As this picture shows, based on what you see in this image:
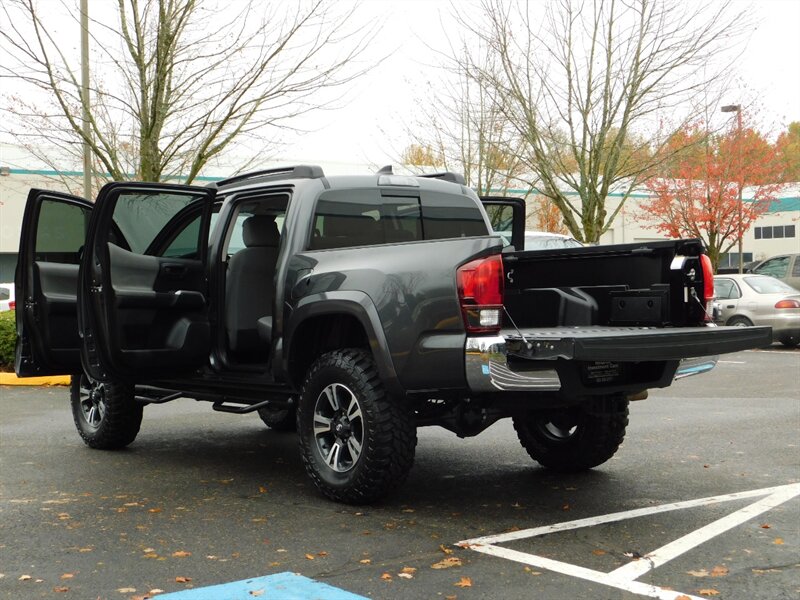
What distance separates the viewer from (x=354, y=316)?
6.08 m

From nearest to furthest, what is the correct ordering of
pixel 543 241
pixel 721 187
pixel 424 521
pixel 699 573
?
1. pixel 699 573
2. pixel 424 521
3. pixel 543 241
4. pixel 721 187

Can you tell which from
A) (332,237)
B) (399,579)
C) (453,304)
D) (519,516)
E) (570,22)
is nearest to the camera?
(399,579)

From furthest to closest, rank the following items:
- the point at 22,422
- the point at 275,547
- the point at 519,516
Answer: the point at 22,422 → the point at 519,516 → the point at 275,547

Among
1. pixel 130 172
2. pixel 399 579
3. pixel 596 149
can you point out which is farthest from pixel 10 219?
pixel 399 579

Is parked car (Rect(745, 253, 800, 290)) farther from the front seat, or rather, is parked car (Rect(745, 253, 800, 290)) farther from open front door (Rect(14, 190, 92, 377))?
open front door (Rect(14, 190, 92, 377))

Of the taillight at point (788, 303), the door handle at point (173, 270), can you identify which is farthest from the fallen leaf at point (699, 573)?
the taillight at point (788, 303)

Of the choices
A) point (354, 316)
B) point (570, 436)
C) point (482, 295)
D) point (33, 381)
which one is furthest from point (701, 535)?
point (33, 381)

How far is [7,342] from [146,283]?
8.28 metres

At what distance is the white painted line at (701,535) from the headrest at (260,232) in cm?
364

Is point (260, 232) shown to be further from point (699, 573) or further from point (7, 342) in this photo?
point (7, 342)

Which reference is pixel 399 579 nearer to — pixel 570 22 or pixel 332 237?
pixel 332 237

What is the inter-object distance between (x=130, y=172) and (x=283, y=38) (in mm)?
8290

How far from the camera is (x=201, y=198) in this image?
7352mm

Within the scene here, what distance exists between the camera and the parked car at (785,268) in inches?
865
